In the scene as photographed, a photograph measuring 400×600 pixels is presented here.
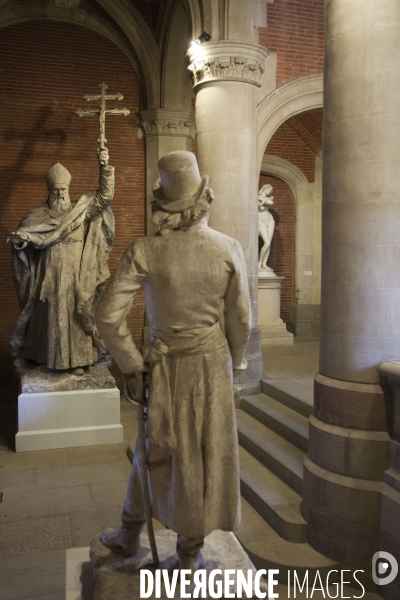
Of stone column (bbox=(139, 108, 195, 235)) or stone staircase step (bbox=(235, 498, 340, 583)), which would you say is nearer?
stone staircase step (bbox=(235, 498, 340, 583))

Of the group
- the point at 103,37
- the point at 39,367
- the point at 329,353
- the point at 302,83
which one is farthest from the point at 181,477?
the point at 103,37

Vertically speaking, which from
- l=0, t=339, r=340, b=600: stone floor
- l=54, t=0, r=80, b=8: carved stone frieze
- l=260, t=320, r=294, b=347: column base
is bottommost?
l=0, t=339, r=340, b=600: stone floor

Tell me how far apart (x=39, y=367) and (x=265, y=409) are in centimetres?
242

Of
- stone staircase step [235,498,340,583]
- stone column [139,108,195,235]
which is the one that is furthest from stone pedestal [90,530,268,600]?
stone column [139,108,195,235]

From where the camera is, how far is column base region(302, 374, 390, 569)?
3449 mm

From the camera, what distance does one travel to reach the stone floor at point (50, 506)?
3494 millimetres

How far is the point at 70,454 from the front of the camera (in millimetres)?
5617

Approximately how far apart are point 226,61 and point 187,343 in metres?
4.72

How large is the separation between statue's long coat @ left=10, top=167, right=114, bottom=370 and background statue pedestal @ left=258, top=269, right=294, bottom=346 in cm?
422

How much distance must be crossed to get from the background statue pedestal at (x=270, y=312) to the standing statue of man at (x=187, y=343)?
7.46 m

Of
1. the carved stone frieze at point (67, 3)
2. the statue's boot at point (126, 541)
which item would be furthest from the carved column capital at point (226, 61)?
the statue's boot at point (126, 541)

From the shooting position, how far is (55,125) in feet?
30.6

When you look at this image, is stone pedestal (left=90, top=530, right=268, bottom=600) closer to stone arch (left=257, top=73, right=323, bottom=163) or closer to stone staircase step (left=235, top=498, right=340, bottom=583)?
stone staircase step (left=235, top=498, right=340, bottom=583)

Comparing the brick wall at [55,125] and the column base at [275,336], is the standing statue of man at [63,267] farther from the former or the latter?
the column base at [275,336]
